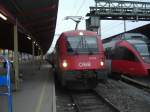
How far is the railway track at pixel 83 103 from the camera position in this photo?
48.3 ft

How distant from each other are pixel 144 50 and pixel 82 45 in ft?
18.3

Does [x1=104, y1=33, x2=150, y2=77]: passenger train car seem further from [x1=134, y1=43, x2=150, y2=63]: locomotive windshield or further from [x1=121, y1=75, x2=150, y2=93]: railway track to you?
[x1=121, y1=75, x2=150, y2=93]: railway track

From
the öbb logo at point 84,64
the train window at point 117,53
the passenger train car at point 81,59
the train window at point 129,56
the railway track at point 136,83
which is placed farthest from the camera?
the train window at point 117,53

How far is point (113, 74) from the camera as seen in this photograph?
2827 cm

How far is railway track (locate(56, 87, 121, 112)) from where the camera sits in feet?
48.3

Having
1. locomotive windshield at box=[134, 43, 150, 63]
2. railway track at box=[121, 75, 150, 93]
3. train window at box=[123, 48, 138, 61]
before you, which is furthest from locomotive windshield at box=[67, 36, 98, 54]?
locomotive windshield at box=[134, 43, 150, 63]

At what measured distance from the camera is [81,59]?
18547mm

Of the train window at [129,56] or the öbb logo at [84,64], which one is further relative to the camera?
the train window at [129,56]

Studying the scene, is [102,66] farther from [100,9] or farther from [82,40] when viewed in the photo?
[100,9]

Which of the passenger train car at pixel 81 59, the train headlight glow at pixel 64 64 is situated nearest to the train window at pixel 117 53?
the passenger train car at pixel 81 59

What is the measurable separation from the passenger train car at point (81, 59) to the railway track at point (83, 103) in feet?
2.11

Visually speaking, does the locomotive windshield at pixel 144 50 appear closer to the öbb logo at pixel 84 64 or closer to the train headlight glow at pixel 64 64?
the öbb logo at pixel 84 64

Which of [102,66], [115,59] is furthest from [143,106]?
[115,59]

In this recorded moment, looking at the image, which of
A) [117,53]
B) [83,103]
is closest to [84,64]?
[83,103]
